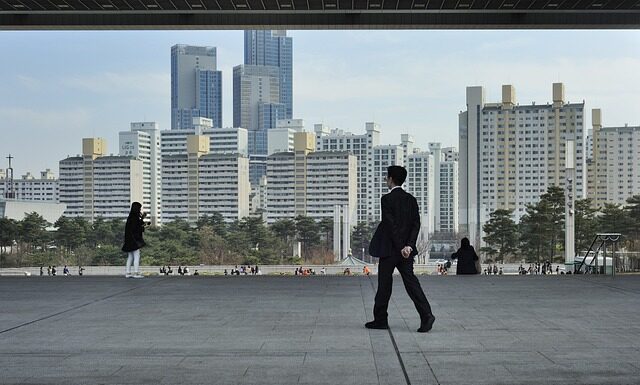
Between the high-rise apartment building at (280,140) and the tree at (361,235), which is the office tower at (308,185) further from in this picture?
the high-rise apartment building at (280,140)

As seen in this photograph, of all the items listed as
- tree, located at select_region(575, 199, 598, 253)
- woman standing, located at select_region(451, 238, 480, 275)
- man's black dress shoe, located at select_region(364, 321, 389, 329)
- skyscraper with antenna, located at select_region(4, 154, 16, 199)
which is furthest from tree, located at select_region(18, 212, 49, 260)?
man's black dress shoe, located at select_region(364, 321, 389, 329)

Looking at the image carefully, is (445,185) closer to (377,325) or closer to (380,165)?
(380,165)

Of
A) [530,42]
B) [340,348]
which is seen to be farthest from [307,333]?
[530,42]

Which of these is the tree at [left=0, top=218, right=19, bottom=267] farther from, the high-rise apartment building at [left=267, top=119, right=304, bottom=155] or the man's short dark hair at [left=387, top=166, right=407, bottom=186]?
the high-rise apartment building at [left=267, top=119, right=304, bottom=155]

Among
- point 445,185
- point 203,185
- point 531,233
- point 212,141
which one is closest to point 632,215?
point 531,233

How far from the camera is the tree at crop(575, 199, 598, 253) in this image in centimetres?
3378

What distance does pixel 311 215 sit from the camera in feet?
147

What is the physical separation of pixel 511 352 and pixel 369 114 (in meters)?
56.8

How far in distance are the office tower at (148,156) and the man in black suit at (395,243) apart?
111ft

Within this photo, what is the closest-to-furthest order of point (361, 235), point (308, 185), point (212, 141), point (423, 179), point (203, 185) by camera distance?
1. point (361, 235)
2. point (203, 185)
3. point (308, 185)
4. point (423, 179)
5. point (212, 141)

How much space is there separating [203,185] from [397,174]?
3804cm

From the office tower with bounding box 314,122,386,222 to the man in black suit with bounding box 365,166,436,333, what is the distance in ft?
118

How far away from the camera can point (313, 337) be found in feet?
24.9
